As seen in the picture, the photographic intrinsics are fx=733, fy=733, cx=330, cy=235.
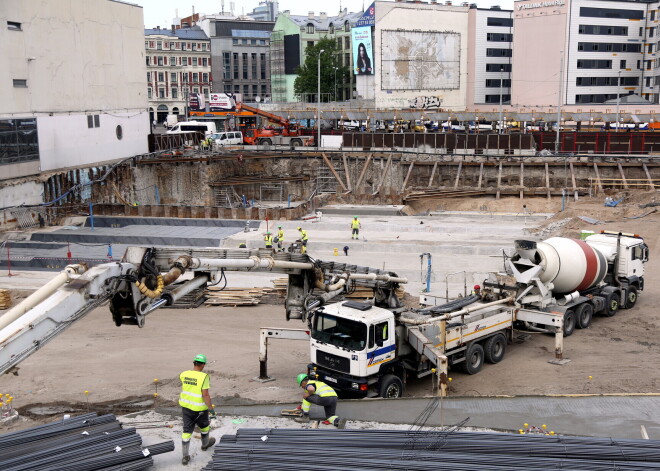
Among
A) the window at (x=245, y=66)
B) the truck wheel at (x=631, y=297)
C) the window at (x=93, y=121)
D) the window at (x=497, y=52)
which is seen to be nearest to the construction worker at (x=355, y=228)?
the truck wheel at (x=631, y=297)

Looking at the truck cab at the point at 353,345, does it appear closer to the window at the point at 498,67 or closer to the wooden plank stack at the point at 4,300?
the wooden plank stack at the point at 4,300

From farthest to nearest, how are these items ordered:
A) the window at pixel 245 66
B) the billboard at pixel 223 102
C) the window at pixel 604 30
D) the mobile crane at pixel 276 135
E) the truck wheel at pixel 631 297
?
the window at pixel 245 66 < the window at pixel 604 30 < the billboard at pixel 223 102 < the mobile crane at pixel 276 135 < the truck wheel at pixel 631 297

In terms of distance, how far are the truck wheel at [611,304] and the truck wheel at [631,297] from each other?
502mm

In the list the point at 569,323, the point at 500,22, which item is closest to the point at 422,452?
the point at 569,323

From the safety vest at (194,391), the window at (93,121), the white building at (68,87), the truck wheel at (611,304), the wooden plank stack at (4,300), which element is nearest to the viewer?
the safety vest at (194,391)

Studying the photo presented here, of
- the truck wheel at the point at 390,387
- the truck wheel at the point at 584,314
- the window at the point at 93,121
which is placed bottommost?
the truck wheel at the point at 584,314

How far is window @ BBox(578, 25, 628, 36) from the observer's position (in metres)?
81.4

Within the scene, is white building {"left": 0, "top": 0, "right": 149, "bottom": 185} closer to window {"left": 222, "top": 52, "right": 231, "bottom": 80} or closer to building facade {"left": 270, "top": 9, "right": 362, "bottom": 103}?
building facade {"left": 270, "top": 9, "right": 362, "bottom": 103}

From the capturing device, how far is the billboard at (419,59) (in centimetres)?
8162

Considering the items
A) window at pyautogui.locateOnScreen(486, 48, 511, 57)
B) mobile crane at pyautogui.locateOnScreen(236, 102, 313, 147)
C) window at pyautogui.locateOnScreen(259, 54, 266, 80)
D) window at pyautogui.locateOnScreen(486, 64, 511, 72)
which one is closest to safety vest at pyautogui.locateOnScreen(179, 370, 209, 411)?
mobile crane at pyautogui.locateOnScreen(236, 102, 313, 147)

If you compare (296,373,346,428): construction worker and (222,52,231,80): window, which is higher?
(222,52,231,80): window

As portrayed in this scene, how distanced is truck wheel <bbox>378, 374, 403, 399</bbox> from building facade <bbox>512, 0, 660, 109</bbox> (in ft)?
238

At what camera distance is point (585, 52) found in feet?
270

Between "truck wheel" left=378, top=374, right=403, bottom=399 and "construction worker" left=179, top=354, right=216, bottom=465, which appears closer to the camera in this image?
"construction worker" left=179, top=354, right=216, bottom=465
